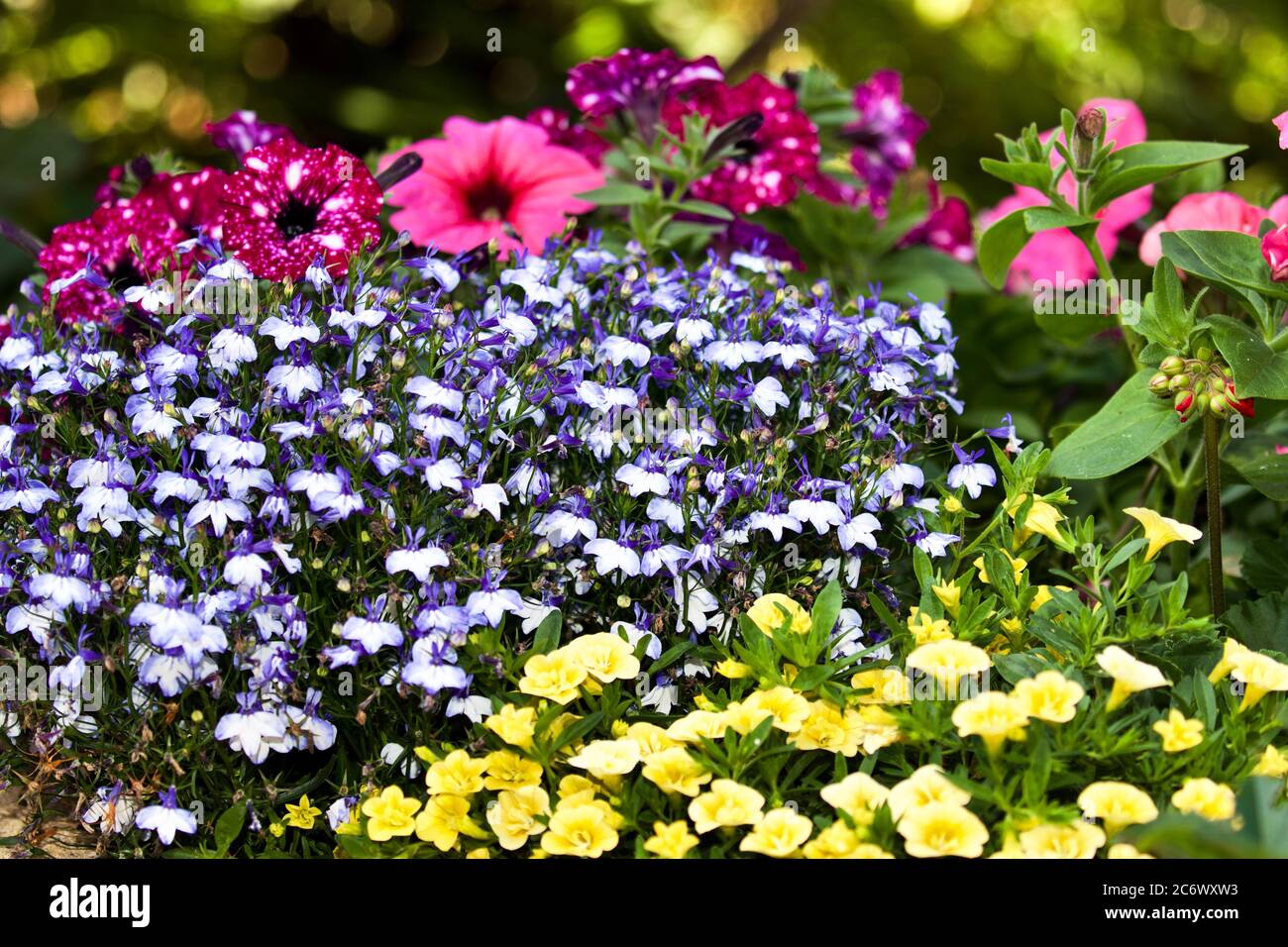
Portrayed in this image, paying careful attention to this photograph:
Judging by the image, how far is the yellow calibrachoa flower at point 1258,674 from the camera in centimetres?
103

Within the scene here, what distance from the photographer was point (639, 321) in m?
1.37

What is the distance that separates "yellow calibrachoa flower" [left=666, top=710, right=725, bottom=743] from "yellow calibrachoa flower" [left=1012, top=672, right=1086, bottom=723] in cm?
25

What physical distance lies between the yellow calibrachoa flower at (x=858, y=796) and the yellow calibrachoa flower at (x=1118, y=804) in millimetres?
153

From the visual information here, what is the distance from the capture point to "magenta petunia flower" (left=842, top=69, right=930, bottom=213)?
2.13 metres

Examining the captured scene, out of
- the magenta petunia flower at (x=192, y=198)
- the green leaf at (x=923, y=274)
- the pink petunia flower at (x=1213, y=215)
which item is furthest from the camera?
the green leaf at (x=923, y=274)

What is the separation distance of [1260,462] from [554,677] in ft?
3.05

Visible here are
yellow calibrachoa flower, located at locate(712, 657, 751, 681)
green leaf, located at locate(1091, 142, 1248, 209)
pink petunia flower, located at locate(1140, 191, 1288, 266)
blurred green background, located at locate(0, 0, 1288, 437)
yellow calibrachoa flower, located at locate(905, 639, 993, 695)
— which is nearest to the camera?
yellow calibrachoa flower, located at locate(905, 639, 993, 695)

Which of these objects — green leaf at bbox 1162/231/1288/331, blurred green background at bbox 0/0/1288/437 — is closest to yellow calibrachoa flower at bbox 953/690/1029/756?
green leaf at bbox 1162/231/1288/331

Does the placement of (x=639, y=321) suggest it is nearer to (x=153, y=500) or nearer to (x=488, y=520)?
(x=488, y=520)

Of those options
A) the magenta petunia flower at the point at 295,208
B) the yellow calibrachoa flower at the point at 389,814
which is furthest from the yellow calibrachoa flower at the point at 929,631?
the magenta petunia flower at the point at 295,208

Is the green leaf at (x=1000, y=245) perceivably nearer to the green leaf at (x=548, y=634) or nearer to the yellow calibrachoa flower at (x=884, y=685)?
the yellow calibrachoa flower at (x=884, y=685)

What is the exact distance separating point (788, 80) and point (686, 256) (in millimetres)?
411

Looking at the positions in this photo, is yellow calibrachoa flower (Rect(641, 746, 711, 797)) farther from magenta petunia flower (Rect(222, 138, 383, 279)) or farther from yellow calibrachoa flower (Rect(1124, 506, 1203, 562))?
magenta petunia flower (Rect(222, 138, 383, 279))

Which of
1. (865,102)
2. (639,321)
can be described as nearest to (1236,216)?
(865,102)
